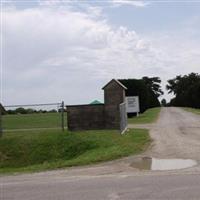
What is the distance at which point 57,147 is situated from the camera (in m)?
22.9

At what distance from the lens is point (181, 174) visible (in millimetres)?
12859

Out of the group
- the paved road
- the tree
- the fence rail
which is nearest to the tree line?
the tree

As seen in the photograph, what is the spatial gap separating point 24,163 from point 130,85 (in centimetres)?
3501

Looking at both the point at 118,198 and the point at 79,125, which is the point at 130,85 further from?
the point at 118,198

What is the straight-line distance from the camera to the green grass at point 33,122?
3056cm

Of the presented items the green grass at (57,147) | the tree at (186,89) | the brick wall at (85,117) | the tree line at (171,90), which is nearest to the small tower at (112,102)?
the brick wall at (85,117)

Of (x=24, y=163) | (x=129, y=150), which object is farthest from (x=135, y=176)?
(x=24, y=163)

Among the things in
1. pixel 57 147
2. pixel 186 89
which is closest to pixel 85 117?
pixel 57 147

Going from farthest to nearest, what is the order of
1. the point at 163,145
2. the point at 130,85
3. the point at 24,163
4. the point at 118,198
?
the point at 130,85 < the point at 24,163 < the point at 163,145 < the point at 118,198

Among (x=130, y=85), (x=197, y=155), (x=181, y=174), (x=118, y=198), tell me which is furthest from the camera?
(x=130, y=85)

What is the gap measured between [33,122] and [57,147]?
1062 centimetres

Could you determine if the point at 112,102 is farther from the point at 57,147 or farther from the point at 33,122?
the point at 57,147

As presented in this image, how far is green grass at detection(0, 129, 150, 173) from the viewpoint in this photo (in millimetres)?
19531

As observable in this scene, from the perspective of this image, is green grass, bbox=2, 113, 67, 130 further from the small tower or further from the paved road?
the paved road
